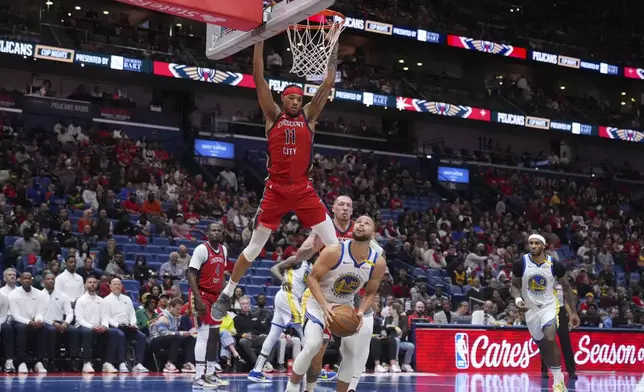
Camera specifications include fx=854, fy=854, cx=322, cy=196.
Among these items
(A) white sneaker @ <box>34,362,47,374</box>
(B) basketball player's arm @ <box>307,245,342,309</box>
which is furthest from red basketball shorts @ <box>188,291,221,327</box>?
(A) white sneaker @ <box>34,362,47,374</box>

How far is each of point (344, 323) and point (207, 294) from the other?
4.23m

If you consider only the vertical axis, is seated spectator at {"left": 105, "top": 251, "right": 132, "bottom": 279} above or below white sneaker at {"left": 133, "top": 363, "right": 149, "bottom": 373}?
above

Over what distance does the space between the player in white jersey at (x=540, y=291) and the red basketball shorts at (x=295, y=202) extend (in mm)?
4135

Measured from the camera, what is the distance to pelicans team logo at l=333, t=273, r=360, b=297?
31.1 feet

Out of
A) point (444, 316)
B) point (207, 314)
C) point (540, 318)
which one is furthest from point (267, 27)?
point (444, 316)

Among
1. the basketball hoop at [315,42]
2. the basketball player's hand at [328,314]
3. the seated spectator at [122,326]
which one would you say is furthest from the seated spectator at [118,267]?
the basketball player's hand at [328,314]

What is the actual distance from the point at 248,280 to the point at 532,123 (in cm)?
1970

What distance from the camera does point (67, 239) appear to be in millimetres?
20531

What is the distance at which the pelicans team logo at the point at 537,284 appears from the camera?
12.8 meters

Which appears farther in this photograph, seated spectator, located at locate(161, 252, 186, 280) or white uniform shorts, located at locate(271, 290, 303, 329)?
seated spectator, located at locate(161, 252, 186, 280)

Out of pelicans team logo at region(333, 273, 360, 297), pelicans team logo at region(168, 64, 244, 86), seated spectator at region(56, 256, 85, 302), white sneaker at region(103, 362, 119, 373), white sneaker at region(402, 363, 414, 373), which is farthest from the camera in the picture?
pelicans team logo at region(168, 64, 244, 86)

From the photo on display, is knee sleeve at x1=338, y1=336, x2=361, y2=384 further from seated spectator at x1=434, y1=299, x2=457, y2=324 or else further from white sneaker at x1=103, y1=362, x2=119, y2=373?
seated spectator at x1=434, y1=299, x2=457, y2=324

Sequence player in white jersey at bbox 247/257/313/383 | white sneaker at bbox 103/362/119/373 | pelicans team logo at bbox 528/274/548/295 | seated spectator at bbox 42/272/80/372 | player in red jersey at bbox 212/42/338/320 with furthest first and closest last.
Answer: white sneaker at bbox 103/362/119/373 < seated spectator at bbox 42/272/80/372 < player in white jersey at bbox 247/257/313/383 < pelicans team logo at bbox 528/274/548/295 < player in red jersey at bbox 212/42/338/320

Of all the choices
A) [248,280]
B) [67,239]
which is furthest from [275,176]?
[248,280]
